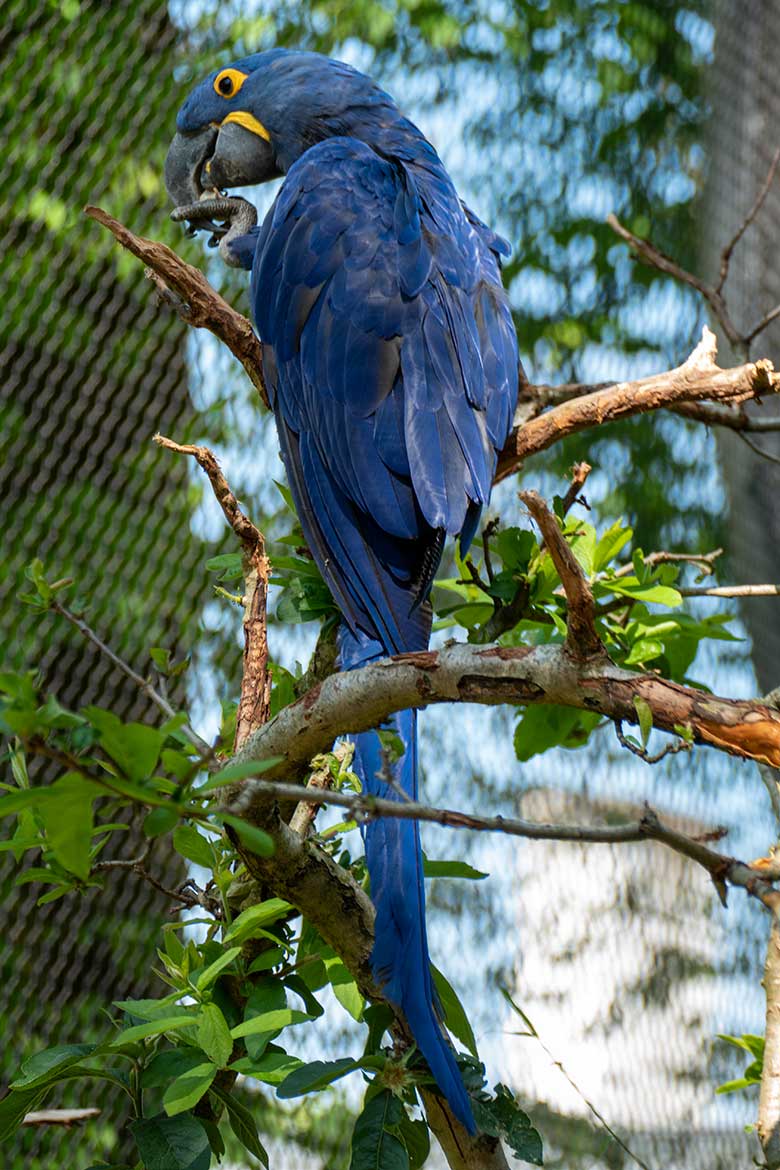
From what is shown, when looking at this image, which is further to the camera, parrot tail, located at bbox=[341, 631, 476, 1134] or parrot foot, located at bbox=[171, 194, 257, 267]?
parrot foot, located at bbox=[171, 194, 257, 267]

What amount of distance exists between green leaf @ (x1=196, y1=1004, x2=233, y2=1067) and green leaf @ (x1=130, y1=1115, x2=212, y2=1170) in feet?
0.12

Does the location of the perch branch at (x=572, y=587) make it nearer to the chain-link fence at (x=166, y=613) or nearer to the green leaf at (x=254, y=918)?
the green leaf at (x=254, y=918)

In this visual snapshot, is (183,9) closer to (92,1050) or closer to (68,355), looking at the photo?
(68,355)

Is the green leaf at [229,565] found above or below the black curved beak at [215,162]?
below

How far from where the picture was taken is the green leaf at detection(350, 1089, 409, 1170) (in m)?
0.51

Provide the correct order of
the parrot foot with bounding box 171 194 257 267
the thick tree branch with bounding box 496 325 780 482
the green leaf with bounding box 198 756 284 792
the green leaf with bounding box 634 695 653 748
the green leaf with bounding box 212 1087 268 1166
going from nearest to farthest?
1. the green leaf with bounding box 198 756 284 792
2. the green leaf with bounding box 634 695 653 748
3. the green leaf with bounding box 212 1087 268 1166
4. the thick tree branch with bounding box 496 325 780 482
5. the parrot foot with bounding box 171 194 257 267

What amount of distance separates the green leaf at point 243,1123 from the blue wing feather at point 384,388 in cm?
9

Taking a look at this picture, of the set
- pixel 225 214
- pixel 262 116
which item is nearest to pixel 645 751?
pixel 225 214

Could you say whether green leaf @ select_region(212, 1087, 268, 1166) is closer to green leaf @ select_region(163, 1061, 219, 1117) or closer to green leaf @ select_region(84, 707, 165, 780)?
green leaf @ select_region(163, 1061, 219, 1117)

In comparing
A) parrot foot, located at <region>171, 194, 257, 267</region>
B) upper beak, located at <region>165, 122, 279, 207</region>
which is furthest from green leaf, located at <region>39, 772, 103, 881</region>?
upper beak, located at <region>165, 122, 279, 207</region>

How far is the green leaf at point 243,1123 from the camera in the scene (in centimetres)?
54

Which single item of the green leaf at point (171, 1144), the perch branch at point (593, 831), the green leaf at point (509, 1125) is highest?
the perch branch at point (593, 831)

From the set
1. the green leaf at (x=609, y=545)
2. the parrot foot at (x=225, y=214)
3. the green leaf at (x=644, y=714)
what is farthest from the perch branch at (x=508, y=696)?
the parrot foot at (x=225, y=214)

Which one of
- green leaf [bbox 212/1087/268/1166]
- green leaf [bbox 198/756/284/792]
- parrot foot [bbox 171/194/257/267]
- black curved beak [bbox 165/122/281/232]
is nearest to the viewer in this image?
green leaf [bbox 198/756/284/792]
